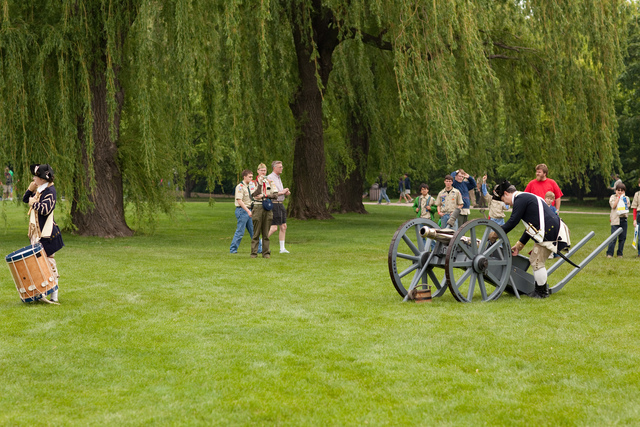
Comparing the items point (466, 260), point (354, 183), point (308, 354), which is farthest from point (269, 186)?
point (354, 183)

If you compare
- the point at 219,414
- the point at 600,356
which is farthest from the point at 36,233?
the point at 600,356

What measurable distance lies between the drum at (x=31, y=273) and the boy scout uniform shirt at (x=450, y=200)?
7857 mm

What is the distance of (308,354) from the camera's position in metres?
6.62

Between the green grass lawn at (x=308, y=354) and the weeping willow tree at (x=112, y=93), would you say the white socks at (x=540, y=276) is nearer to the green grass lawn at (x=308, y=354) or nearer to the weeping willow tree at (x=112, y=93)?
the green grass lawn at (x=308, y=354)

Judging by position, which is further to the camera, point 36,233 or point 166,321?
point 36,233

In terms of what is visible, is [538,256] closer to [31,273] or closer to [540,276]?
[540,276]

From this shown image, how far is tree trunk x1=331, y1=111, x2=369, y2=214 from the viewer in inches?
1176

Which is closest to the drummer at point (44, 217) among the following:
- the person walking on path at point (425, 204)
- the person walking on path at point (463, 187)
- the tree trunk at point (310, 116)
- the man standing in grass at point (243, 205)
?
the man standing in grass at point (243, 205)

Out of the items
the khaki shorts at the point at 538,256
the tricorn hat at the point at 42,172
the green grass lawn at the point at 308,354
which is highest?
the tricorn hat at the point at 42,172

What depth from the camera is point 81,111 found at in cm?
1669

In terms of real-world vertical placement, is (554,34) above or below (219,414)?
above

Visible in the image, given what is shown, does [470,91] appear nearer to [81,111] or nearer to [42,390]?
[81,111]

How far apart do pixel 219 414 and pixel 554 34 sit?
18.6m

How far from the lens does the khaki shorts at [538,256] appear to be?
960 centimetres
